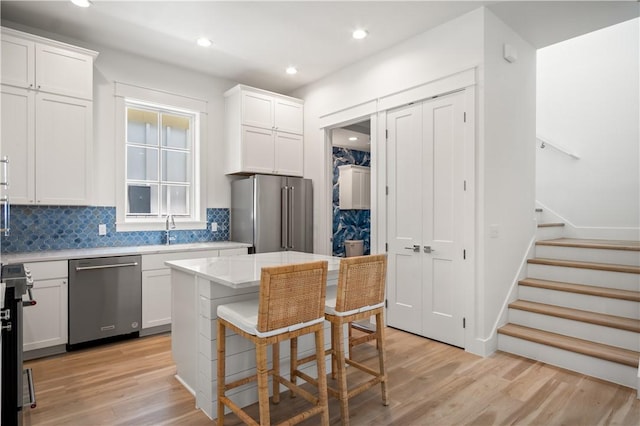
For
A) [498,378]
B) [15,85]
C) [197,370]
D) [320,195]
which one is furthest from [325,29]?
[498,378]

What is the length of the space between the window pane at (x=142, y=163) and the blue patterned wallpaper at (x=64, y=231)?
21.1 inches

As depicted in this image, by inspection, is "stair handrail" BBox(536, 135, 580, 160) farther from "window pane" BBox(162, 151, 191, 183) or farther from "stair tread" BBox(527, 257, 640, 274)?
"window pane" BBox(162, 151, 191, 183)

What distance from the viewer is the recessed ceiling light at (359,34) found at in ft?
11.6

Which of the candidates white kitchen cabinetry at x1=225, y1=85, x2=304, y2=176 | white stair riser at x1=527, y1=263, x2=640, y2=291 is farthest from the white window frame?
white stair riser at x1=527, y1=263, x2=640, y2=291

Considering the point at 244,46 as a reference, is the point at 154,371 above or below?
below

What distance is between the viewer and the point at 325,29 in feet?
11.6

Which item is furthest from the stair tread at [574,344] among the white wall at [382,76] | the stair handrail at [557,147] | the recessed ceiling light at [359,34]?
the recessed ceiling light at [359,34]

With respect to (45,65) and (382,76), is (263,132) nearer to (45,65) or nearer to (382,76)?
(382,76)

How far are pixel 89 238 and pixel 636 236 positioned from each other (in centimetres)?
615

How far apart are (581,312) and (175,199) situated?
4.51 meters

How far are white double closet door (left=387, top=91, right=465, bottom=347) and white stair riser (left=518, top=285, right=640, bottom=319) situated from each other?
0.83 m

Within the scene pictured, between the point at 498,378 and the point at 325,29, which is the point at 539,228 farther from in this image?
the point at 325,29

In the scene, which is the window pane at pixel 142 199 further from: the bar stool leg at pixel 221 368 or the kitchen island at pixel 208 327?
the bar stool leg at pixel 221 368

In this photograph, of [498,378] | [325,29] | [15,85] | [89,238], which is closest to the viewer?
[498,378]
